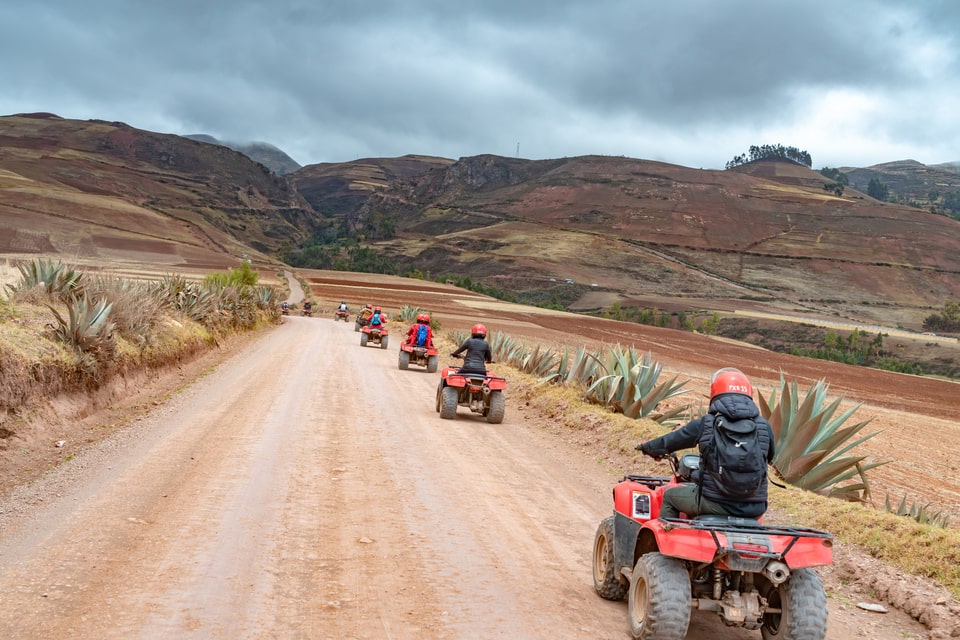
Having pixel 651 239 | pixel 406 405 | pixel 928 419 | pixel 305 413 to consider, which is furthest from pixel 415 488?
pixel 651 239

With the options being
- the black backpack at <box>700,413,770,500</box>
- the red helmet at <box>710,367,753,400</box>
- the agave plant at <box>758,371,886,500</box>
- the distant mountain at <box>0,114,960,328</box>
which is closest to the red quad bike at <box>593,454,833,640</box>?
the black backpack at <box>700,413,770,500</box>

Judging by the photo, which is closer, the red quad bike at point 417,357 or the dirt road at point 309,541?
the dirt road at point 309,541

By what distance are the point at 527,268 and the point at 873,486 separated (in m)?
125

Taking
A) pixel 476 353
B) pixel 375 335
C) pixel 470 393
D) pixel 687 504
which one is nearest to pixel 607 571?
pixel 687 504

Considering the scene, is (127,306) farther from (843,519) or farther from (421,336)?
(843,519)

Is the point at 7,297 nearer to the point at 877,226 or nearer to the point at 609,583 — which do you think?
the point at 609,583

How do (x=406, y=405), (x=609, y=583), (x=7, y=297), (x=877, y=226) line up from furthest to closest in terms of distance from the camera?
1. (x=877, y=226)
2. (x=406, y=405)
3. (x=7, y=297)
4. (x=609, y=583)

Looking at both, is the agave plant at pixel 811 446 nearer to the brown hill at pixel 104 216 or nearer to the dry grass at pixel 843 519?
the dry grass at pixel 843 519

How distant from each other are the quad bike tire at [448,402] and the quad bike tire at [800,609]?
962cm

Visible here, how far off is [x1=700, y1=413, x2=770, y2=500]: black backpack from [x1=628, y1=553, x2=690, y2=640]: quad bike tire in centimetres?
A: 60

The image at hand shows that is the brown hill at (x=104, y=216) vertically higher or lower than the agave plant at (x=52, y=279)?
higher

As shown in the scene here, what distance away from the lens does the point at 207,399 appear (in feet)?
46.6

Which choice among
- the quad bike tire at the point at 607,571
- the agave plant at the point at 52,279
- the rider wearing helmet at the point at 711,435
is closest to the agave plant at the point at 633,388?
the quad bike tire at the point at 607,571

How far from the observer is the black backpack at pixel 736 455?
4918mm
